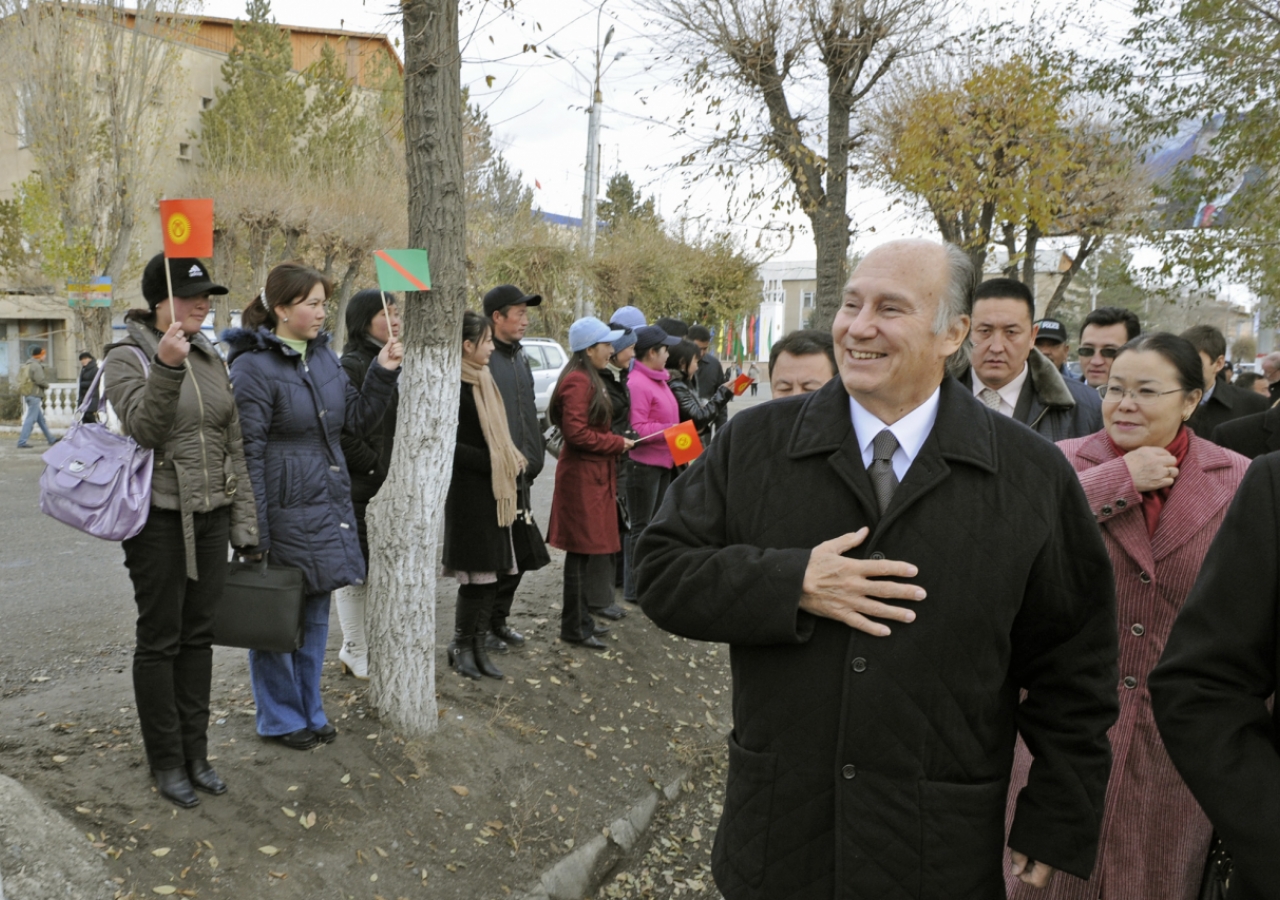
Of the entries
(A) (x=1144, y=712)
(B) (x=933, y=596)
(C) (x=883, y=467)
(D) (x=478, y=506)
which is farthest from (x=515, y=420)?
(B) (x=933, y=596)

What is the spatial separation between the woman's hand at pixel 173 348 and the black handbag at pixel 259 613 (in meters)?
0.94

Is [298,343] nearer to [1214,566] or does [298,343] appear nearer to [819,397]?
[819,397]

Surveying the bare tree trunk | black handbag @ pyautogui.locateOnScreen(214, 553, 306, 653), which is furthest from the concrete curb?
black handbag @ pyautogui.locateOnScreen(214, 553, 306, 653)

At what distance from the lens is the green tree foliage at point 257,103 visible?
35500mm

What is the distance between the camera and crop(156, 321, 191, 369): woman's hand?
3.68m

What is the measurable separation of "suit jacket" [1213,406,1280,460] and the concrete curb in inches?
127

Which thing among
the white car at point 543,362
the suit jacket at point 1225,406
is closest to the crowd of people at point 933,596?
the suit jacket at point 1225,406

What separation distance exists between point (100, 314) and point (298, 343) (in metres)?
21.2

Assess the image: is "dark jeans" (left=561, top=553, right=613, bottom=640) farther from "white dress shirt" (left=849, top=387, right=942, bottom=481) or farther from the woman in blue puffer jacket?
"white dress shirt" (left=849, top=387, right=942, bottom=481)

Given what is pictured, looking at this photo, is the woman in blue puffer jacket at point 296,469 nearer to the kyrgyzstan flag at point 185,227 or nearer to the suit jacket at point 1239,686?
the kyrgyzstan flag at point 185,227

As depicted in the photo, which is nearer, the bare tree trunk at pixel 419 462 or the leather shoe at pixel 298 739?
the leather shoe at pixel 298 739

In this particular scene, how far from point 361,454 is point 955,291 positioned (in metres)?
3.77

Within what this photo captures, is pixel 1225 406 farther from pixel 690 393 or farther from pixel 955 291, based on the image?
pixel 955 291

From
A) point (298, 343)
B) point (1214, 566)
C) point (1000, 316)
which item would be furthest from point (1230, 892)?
point (298, 343)
